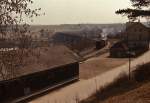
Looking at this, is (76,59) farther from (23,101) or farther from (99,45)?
(99,45)

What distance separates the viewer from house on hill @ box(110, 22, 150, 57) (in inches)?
2741

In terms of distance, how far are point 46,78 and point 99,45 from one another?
50558 mm

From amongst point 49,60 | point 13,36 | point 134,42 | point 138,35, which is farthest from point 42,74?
point 138,35

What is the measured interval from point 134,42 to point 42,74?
49.9 metres

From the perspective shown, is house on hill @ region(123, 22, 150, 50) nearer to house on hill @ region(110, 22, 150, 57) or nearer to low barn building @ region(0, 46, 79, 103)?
house on hill @ region(110, 22, 150, 57)

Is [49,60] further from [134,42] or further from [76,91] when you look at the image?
[134,42]

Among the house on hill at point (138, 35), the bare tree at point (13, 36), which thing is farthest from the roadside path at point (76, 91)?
the house on hill at point (138, 35)

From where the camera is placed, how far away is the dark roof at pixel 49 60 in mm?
31303

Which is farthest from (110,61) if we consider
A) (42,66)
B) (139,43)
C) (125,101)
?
(125,101)

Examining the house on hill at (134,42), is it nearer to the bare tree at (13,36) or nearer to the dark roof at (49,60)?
the dark roof at (49,60)

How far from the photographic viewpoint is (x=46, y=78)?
34.1 meters

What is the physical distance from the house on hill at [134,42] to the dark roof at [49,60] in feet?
93.0

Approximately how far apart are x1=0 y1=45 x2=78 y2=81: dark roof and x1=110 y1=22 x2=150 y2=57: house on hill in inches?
1116

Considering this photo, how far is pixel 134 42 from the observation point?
80.2m
